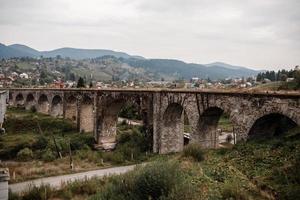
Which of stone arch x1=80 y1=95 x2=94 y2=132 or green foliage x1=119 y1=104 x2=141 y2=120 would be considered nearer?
stone arch x1=80 y1=95 x2=94 y2=132

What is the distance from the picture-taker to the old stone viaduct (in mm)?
20641

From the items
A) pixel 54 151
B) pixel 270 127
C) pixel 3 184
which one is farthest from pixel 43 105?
pixel 3 184

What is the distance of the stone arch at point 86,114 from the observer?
44809 millimetres

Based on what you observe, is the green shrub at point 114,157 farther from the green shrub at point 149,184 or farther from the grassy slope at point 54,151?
the green shrub at point 149,184

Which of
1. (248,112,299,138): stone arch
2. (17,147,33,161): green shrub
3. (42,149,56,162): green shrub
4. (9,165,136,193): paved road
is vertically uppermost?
(248,112,299,138): stone arch

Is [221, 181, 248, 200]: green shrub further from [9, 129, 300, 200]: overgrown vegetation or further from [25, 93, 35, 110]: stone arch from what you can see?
[25, 93, 35, 110]: stone arch

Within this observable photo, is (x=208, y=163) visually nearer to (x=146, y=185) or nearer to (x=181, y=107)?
(x=146, y=185)

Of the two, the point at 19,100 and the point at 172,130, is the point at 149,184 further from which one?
the point at 19,100

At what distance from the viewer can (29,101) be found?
70.9 metres

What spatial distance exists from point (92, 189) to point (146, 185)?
7987 mm

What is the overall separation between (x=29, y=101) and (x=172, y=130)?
47.9m

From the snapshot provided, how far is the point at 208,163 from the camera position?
800 inches

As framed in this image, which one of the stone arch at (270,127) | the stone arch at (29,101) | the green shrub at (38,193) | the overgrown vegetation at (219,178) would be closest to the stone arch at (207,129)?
the overgrown vegetation at (219,178)

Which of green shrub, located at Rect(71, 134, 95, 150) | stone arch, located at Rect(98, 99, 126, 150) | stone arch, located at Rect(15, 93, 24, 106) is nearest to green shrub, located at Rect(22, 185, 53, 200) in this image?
green shrub, located at Rect(71, 134, 95, 150)
